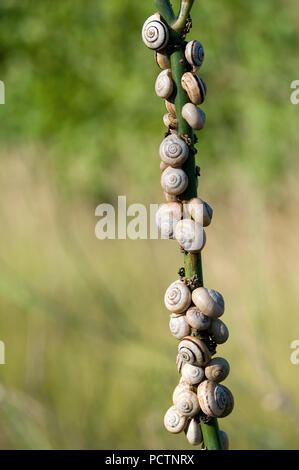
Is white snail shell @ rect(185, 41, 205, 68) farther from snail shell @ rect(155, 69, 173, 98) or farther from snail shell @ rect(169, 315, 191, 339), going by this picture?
snail shell @ rect(169, 315, 191, 339)

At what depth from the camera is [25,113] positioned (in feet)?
14.3

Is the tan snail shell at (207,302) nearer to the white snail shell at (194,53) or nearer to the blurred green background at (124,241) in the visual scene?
the white snail shell at (194,53)

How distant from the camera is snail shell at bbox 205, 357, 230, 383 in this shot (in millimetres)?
391

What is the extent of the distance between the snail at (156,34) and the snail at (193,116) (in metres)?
0.04

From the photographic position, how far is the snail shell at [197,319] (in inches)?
15.2

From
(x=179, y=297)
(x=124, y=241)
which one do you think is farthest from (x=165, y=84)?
(x=124, y=241)

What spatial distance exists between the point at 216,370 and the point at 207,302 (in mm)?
51

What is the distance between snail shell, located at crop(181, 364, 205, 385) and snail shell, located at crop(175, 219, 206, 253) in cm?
8

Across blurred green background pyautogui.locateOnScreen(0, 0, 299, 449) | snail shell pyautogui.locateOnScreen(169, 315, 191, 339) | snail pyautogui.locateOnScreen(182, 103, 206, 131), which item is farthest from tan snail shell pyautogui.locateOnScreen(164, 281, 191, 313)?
blurred green background pyautogui.locateOnScreen(0, 0, 299, 449)

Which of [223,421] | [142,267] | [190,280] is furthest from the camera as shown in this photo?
[142,267]

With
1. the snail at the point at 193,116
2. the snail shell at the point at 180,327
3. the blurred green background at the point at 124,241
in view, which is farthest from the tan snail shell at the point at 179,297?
the blurred green background at the point at 124,241
